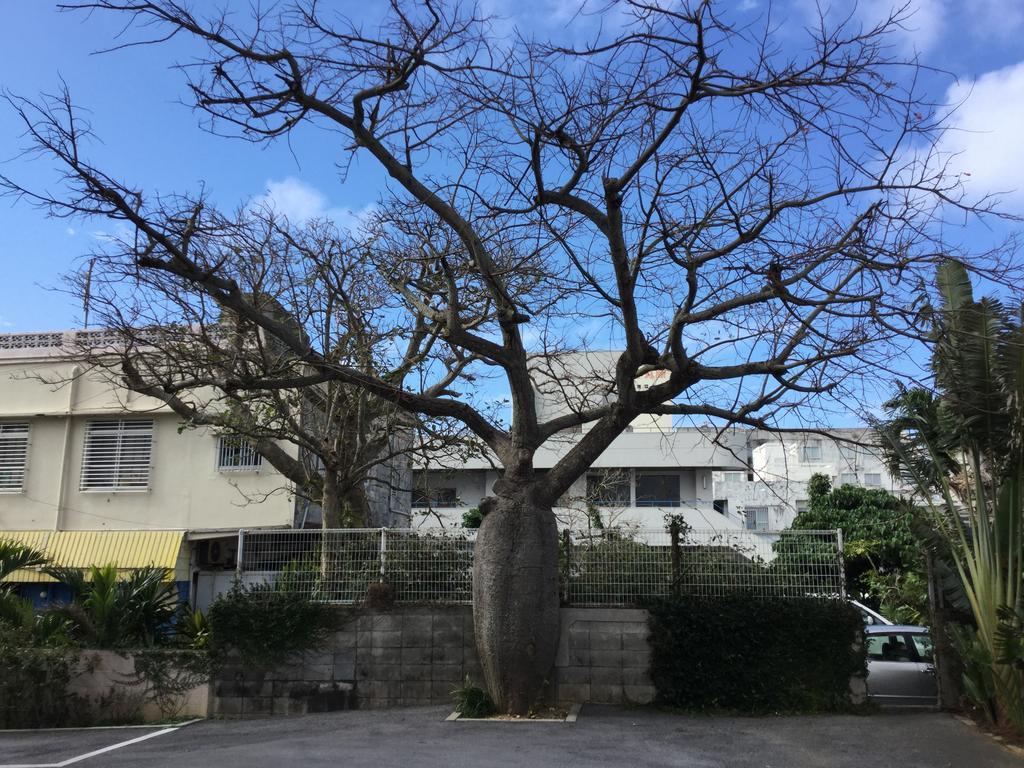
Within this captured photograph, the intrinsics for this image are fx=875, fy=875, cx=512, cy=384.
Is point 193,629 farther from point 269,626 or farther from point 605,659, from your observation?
point 605,659

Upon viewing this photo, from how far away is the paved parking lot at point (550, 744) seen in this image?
26.9ft

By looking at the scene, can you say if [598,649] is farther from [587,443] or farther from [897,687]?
[897,687]

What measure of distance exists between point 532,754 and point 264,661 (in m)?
4.51

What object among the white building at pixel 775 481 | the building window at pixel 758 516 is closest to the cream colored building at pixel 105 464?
the white building at pixel 775 481

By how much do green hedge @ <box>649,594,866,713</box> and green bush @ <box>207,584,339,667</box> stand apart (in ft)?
14.3

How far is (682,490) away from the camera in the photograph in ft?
114

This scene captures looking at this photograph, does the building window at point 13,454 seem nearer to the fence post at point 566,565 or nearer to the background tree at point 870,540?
the fence post at point 566,565

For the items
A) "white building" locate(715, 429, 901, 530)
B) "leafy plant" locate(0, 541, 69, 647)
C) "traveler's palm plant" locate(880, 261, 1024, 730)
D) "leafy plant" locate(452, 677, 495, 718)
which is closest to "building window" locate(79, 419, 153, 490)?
"leafy plant" locate(0, 541, 69, 647)

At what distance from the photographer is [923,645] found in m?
11.8

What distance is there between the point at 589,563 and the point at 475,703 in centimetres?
227

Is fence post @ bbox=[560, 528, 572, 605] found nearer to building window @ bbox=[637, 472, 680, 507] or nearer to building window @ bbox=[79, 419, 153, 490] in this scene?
building window @ bbox=[79, 419, 153, 490]

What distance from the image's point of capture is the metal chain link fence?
11.0m

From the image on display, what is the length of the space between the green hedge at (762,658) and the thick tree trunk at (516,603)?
1607mm

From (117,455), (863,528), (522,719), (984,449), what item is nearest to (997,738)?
(984,449)
